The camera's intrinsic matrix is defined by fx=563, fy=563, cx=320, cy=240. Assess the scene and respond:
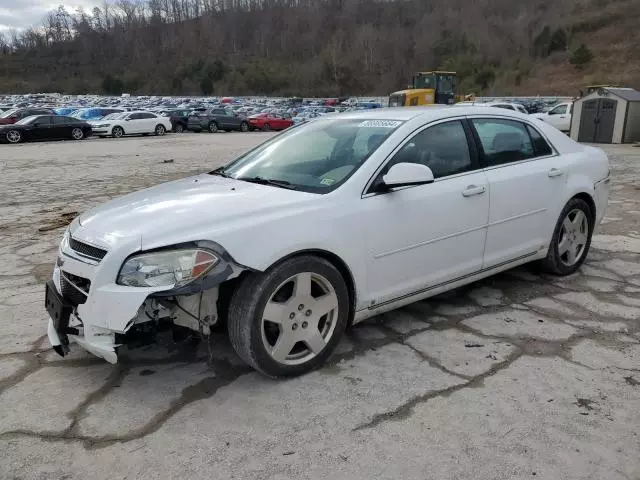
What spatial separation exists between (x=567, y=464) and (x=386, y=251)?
153 centimetres

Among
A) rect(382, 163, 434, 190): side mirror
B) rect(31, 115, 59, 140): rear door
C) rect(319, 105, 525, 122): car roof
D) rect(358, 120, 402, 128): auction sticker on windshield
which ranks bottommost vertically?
rect(31, 115, 59, 140): rear door

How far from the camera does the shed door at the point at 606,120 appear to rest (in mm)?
19487

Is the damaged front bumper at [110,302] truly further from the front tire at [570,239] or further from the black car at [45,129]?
the black car at [45,129]

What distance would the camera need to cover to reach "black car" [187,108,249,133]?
3272 centimetres

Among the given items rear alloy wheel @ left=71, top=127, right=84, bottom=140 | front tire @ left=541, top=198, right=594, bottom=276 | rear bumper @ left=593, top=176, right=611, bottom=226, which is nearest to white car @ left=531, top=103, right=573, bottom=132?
rear alloy wheel @ left=71, top=127, right=84, bottom=140

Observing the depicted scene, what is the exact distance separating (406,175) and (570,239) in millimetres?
2301

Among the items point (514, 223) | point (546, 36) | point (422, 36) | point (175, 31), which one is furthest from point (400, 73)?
point (514, 223)

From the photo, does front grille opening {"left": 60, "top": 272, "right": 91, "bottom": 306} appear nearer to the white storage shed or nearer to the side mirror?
the side mirror

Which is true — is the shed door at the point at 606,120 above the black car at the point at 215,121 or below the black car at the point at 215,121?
above

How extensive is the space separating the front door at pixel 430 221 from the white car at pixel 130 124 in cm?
2601

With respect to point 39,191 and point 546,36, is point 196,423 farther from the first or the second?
point 546,36

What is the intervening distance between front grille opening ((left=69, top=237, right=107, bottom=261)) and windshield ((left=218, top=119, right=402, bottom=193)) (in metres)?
1.20

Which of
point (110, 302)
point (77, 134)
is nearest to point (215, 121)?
point (77, 134)

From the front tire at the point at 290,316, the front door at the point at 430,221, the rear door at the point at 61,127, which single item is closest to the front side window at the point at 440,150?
the front door at the point at 430,221
